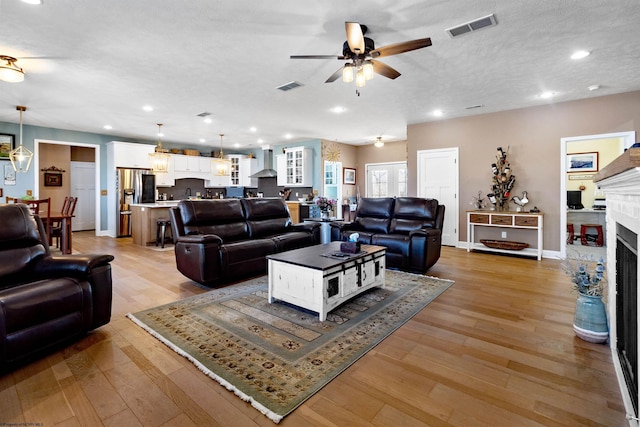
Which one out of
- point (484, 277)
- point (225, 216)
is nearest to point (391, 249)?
point (484, 277)

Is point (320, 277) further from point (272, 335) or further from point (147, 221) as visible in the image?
point (147, 221)

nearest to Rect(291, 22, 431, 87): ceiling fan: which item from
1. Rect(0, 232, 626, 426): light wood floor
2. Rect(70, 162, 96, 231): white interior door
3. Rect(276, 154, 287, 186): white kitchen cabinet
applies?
Rect(0, 232, 626, 426): light wood floor

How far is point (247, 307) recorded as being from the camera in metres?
2.99

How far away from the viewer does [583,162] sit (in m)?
7.31

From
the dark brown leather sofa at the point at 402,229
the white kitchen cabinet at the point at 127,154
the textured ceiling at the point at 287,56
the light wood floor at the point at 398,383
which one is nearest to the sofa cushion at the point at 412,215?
the dark brown leather sofa at the point at 402,229

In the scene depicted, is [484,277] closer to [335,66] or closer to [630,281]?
[630,281]

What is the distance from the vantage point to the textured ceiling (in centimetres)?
256

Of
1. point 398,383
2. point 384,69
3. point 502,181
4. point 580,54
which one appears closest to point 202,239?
point 398,383

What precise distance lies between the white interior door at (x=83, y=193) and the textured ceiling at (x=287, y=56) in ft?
11.2

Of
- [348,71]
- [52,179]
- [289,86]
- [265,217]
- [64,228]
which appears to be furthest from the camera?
[52,179]

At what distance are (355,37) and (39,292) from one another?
2985mm

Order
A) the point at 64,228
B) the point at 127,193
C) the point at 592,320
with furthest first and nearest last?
1. the point at 127,193
2. the point at 64,228
3. the point at 592,320

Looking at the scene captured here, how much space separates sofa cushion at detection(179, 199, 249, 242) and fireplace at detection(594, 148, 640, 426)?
154 inches

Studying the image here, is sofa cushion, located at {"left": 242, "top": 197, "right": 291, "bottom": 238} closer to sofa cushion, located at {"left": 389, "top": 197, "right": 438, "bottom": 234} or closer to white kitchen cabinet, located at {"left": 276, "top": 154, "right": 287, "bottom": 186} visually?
sofa cushion, located at {"left": 389, "top": 197, "right": 438, "bottom": 234}
